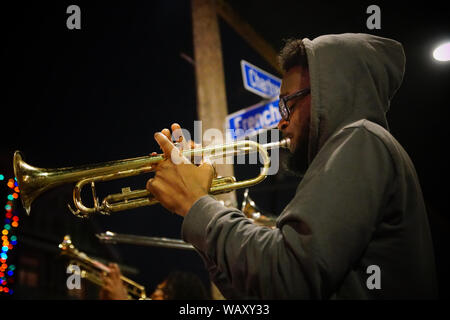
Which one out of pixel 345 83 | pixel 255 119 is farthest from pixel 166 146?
pixel 255 119

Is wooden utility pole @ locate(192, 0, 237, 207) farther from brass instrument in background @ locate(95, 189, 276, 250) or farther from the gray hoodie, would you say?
the gray hoodie

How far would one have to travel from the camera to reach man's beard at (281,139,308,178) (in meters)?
2.05

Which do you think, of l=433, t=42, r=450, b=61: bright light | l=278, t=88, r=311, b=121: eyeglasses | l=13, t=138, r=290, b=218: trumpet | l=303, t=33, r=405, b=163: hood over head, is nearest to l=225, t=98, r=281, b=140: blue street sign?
l=13, t=138, r=290, b=218: trumpet

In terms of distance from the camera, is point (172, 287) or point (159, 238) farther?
point (172, 287)

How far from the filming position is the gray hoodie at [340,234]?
1.31 m

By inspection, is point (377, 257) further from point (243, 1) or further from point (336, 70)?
point (243, 1)

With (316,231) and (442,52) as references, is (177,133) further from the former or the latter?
(442,52)

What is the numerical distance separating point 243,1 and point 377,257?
534 centimetres

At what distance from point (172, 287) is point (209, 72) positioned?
3472mm


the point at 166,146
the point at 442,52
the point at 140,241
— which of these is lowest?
the point at 140,241

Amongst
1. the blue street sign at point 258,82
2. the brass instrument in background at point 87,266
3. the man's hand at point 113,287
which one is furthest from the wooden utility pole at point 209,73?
the brass instrument in background at point 87,266

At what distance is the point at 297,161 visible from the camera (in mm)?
2275

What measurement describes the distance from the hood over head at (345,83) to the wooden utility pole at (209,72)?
222cm

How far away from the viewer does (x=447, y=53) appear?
6.02m
